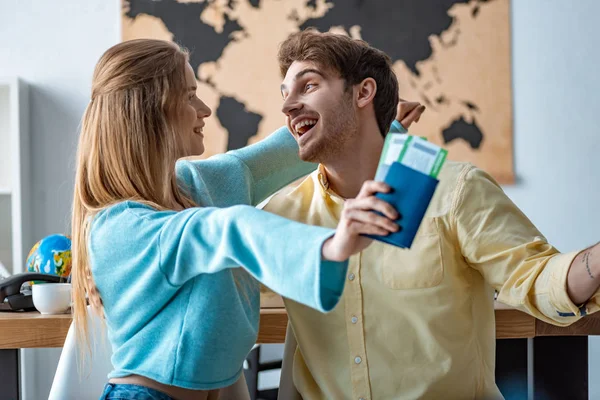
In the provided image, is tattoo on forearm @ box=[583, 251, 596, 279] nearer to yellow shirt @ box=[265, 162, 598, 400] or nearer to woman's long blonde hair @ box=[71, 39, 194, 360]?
yellow shirt @ box=[265, 162, 598, 400]

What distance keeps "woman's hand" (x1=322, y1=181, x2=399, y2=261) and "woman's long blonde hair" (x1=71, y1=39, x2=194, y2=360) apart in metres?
0.46

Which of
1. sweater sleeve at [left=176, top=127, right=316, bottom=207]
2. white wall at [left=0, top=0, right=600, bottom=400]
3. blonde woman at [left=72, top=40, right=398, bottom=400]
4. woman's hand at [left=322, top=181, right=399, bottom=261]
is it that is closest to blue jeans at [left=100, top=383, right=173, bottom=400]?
blonde woman at [left=72, top=40, right=398, bottom=400]

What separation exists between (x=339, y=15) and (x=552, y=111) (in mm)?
1141

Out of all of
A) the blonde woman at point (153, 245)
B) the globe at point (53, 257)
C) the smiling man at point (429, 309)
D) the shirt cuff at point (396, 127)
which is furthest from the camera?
the globe at point (53, 257)

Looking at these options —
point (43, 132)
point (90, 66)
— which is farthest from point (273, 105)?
point (43, 132)

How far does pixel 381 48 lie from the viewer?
3.37 meters

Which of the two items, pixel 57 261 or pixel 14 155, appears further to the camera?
pixel 14 155

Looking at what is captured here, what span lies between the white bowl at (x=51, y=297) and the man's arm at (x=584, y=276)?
125 cm

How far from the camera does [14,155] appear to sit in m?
3.17

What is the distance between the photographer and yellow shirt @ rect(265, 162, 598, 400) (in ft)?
4.61

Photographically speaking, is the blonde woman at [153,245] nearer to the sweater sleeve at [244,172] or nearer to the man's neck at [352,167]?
the sweater sleeve at [244,172]

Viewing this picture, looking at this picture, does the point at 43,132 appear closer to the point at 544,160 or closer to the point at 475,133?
the point at 475,133

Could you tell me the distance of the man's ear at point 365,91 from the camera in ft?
5.39

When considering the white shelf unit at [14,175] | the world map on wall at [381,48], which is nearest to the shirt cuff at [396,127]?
the world map on wall at [381,48]
